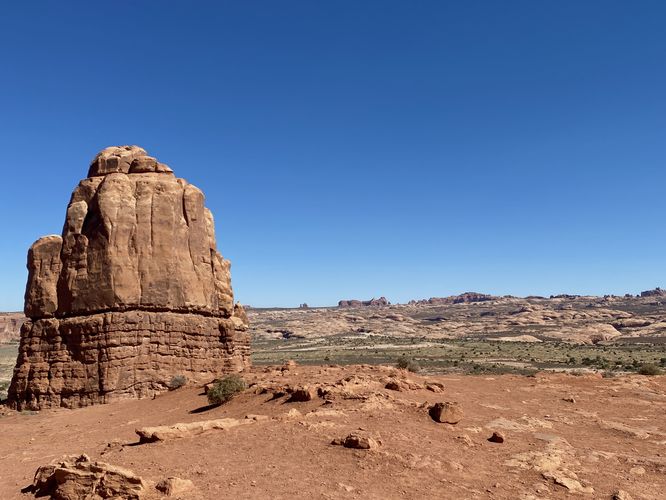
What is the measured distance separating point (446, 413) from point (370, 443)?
3.59 m

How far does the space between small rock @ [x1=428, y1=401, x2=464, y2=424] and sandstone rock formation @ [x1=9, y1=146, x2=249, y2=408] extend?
12760 millimetres

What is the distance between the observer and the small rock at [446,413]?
12.8 m

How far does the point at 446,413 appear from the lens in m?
12.9

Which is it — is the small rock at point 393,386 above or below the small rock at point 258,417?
above

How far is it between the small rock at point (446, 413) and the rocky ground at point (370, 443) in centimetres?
7

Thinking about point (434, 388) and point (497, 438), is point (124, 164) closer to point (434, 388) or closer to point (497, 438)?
point (434, 388)

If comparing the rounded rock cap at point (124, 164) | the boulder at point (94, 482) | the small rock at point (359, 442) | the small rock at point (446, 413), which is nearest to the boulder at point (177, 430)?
the boulder at point (94, 482)

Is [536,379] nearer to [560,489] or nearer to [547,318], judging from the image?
[560,489]

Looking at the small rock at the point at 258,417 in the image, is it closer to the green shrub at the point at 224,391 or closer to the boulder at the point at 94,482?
the green shrub at the point at 224,391

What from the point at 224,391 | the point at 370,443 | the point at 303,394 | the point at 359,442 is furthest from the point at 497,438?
the point at 224,391

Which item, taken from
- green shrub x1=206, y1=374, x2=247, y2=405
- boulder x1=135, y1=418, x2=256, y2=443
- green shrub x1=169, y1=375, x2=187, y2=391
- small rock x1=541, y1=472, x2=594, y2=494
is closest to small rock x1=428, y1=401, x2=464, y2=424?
small rock x1=541, y1=472, x2=594, y2=494

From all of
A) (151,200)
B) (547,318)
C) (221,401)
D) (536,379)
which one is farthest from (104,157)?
(547,318)

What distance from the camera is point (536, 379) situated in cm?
2253

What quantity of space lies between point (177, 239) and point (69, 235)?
5050mm
